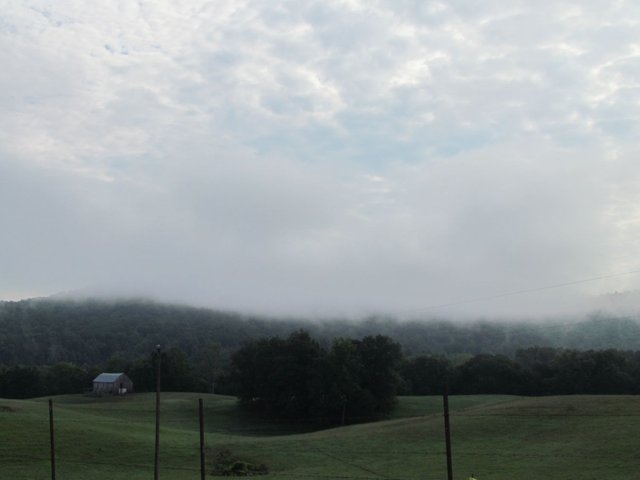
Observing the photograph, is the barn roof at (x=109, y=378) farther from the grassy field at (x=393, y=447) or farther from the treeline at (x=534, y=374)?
the treeline at (x=534, y=374)

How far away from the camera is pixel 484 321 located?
604 feet

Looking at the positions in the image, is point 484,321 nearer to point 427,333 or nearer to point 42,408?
point 427,333

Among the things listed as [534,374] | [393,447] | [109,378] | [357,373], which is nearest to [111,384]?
[109,378]

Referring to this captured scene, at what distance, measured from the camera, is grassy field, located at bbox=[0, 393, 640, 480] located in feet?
126

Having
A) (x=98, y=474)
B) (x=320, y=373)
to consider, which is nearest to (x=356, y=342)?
(x=320, y=373)

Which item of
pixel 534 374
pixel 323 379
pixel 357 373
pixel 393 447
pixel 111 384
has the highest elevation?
pixel 357 373

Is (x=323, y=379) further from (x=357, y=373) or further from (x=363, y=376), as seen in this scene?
(x=363, y=376)

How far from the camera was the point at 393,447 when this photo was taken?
48.1 metres

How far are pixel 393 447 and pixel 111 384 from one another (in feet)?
249

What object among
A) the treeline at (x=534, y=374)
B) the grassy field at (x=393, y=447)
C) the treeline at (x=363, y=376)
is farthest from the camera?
the treeline at (x=534, y=374)

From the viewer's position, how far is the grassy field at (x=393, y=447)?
1508 inches

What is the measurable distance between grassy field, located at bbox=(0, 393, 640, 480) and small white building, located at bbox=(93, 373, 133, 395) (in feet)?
146

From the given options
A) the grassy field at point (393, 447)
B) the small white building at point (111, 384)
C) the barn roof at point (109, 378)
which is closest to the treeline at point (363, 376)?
the small white building at point (111, 384)

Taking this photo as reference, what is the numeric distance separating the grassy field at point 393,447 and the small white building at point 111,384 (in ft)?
146
